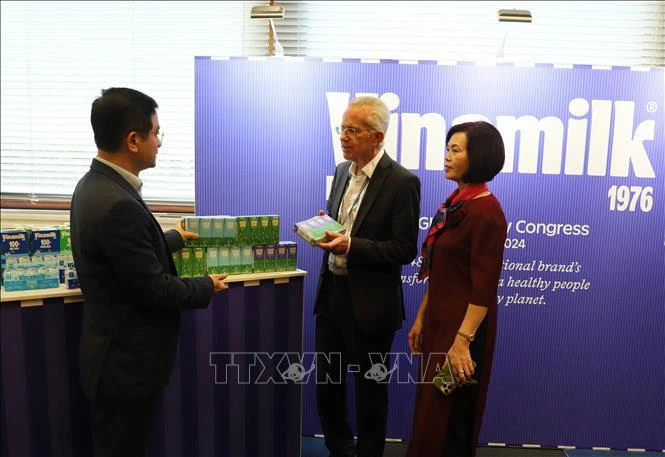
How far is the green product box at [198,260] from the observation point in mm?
2062

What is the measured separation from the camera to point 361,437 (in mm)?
2393

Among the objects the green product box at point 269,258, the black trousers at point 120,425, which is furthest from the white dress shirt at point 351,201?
the black trousers at point 120,425

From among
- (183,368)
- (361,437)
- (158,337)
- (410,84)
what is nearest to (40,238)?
(158,337)

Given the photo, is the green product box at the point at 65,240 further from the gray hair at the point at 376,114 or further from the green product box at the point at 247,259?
the gray hair at the point at 376,114

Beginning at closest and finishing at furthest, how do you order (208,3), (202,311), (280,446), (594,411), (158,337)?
(158,337) → (202,311) → (280,446) → (594,411) → (208,3)

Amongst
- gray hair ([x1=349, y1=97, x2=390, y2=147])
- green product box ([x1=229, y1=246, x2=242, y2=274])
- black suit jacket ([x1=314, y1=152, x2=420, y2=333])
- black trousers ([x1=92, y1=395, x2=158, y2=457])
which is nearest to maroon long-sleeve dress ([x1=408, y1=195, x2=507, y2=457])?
black suit jacket ([x1=314, y1=152, x2=420, y2=333])

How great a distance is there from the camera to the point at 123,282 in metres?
1.60

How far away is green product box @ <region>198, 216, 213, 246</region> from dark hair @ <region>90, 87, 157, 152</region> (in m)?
0.50

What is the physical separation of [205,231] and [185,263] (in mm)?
144

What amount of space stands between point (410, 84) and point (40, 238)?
1732mm

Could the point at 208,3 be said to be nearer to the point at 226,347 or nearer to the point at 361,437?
the point at 226,347

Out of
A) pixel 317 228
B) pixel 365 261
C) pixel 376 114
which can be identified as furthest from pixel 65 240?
pixel 376 114

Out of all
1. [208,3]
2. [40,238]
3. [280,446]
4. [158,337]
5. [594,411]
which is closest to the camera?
[158,337]

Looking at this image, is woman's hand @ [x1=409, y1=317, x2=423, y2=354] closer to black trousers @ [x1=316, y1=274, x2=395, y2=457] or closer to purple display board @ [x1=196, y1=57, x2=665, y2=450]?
black trousers @ [x1=316, y1=274, x2=395, y2=457]
